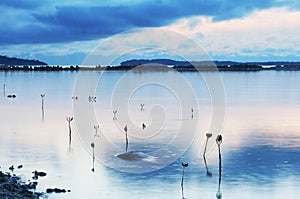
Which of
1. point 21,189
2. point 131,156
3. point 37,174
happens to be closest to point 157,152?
point 131,156

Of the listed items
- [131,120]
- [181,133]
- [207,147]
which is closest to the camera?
[207,147]

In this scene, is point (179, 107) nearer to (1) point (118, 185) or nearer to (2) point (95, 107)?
(2) point (95, 107)

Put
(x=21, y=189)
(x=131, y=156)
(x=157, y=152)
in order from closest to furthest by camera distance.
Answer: (x=21, y=189), (x=131, y=156), (x=157, y=152)

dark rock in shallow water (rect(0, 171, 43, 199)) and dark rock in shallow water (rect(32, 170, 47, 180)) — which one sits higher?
dark rock in shallow water (rect(0, 171, 43, 199))

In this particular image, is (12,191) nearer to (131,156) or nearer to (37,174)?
(37,174)

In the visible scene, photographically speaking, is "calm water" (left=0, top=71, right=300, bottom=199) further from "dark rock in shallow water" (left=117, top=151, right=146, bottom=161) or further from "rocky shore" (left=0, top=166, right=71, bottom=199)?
"rocky shore" (left=0, top=166, right=71, bottom=199)

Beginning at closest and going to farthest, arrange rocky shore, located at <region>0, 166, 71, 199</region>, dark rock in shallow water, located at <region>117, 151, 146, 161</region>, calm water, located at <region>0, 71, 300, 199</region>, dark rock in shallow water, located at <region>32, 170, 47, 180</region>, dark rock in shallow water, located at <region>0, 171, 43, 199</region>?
dark rock in shallow water, located at <region>0, 171, 43, 199</region> → rocky shore, located at <region>0, 166, 71, 199</region> → calm water, located at <region>0, 71, 300, 199</region> → dark rock in shallow water, located at <region>32, 170, 47, 180</region> → dark rock in shallow water, located at <region>117, 151, 146, 161</region>

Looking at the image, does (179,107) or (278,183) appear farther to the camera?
(179,107)

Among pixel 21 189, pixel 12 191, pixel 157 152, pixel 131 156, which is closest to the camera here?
pixel 12 191

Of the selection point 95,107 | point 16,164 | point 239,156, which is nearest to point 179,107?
point 95,107

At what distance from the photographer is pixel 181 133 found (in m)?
27.8

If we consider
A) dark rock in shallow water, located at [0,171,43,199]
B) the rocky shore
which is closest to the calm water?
the rocky shore

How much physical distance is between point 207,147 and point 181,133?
14.4ft

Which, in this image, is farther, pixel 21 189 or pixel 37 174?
pixel 37 174
